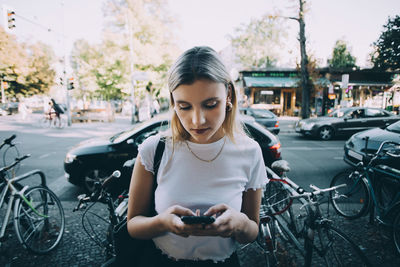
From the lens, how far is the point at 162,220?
3.37ft

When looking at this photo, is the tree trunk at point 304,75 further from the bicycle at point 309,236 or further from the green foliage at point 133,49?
the bicycle at point 309,236

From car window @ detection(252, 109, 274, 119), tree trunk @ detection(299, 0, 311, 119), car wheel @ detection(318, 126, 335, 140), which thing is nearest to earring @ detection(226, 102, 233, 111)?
car window @ detection(252, 109, 274, 119)

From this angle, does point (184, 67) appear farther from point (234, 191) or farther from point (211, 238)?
point (211, 238)

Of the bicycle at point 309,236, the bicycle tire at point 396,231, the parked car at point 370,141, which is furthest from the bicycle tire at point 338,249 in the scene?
the parked car at point 370,141

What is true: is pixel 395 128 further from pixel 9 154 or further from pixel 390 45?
pixel 390 45

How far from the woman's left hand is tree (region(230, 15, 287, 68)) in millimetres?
36109

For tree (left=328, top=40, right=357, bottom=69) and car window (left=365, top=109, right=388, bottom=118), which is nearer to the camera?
car window (left=365, top=109, right=388, bottom=118)

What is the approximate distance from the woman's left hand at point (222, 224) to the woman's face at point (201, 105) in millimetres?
351

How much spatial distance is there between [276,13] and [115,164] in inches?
549

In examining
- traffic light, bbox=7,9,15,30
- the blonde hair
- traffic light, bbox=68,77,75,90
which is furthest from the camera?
traffic light, bbox=68,77,75,90

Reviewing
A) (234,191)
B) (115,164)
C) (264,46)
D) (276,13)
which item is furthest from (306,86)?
(264,46)

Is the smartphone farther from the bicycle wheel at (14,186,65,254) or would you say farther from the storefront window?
the storefront window

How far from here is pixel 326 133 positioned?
11.0 m

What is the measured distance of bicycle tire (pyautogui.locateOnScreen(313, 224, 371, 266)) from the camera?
1.93 meters
